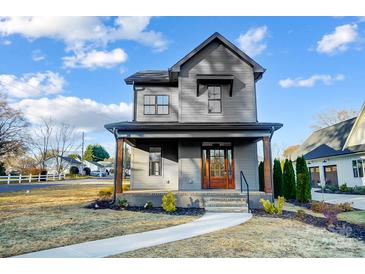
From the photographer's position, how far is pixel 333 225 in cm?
652

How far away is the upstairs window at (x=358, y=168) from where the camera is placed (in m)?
16.4

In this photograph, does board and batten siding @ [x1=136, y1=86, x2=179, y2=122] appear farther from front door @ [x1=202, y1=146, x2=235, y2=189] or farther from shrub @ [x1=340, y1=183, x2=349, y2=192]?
shrub @ [x1=340, y1=183, x2=349, y2=192]

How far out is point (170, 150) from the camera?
476 inches

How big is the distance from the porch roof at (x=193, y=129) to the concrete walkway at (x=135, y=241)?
386cm

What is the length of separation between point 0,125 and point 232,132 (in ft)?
112

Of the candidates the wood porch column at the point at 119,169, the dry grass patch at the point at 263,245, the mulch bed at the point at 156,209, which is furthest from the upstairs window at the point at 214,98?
the dry grass patch at the point at 263,245

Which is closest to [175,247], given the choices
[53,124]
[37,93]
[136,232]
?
[136,232]

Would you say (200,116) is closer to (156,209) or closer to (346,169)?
(156,209)

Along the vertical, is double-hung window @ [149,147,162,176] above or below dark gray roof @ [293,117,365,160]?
below

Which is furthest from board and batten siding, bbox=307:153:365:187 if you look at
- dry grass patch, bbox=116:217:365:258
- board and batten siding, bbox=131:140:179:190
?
dry grass patch, bbox=116:217:365:258

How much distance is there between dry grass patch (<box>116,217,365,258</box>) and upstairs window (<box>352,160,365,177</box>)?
1348 cm

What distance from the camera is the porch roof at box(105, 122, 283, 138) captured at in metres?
9.76

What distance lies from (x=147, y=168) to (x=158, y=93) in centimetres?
396

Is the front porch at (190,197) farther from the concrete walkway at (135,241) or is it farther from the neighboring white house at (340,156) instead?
the neighboring white house at (340,156)
